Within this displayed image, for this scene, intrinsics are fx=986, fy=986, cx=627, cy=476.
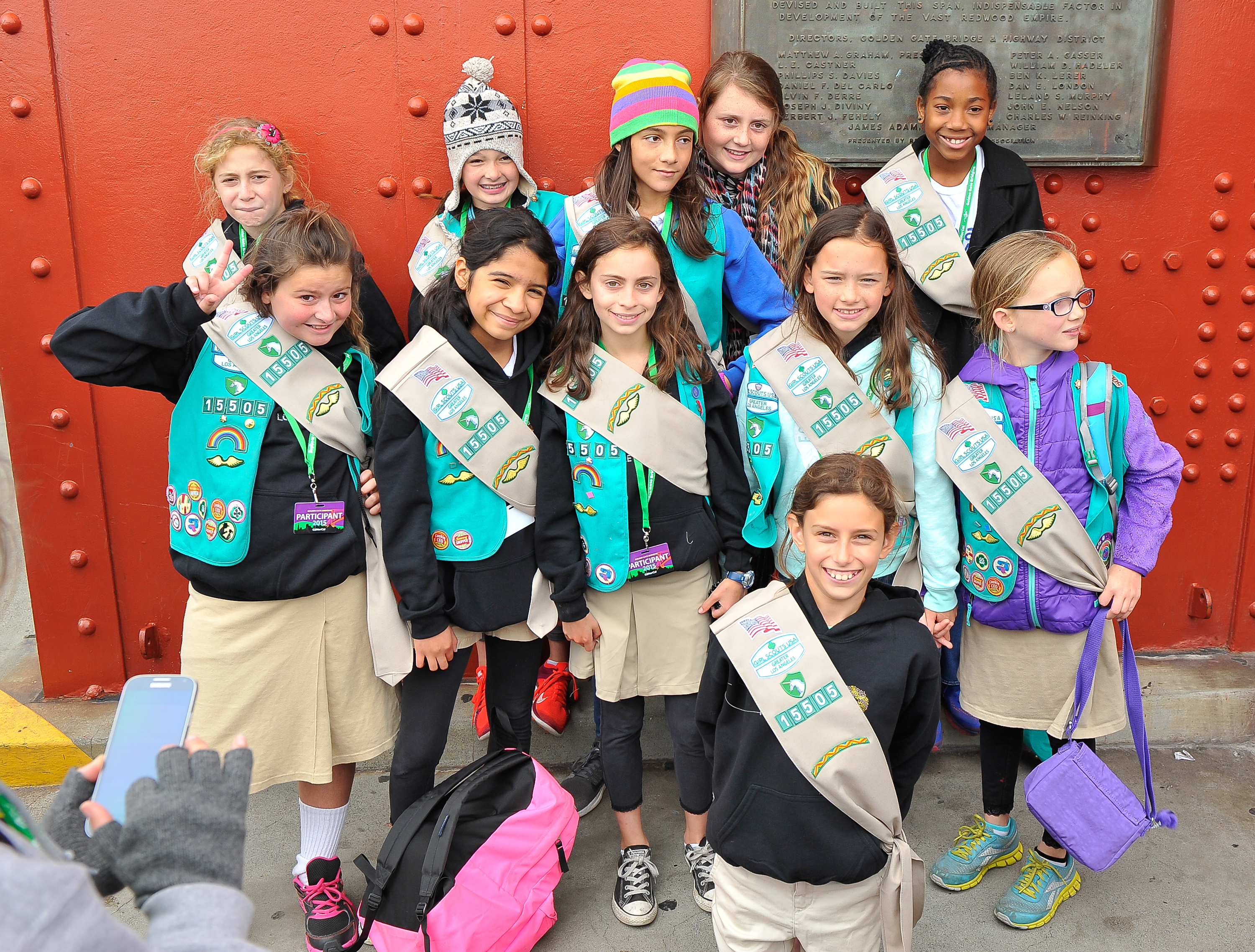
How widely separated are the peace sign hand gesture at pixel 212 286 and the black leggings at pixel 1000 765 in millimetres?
2291

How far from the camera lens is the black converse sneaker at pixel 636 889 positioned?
2.65 metres

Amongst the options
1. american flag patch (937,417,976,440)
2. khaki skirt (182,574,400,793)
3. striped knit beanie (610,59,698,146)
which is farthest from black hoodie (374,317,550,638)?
american flag patch (937,417,976,440)

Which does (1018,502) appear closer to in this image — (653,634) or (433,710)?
(653,634)

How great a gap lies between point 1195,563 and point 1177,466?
130 centimetres

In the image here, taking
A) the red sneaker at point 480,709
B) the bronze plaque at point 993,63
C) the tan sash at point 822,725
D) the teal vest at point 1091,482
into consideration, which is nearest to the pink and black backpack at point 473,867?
the red sneaker at point 480,709

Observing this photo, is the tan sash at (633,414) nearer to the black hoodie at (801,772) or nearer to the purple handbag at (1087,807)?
the black hoodie at (801,772)

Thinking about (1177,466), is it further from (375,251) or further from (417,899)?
(375,251)

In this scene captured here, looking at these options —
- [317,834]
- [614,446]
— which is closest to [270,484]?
[614,446]

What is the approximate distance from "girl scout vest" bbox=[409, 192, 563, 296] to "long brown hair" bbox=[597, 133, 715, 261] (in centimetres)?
20

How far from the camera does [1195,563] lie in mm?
3598

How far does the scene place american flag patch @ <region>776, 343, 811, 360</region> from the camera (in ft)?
8.55

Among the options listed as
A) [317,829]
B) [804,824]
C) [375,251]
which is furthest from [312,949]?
[375,251]

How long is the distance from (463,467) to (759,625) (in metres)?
0.93

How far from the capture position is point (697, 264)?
289 centimetres
